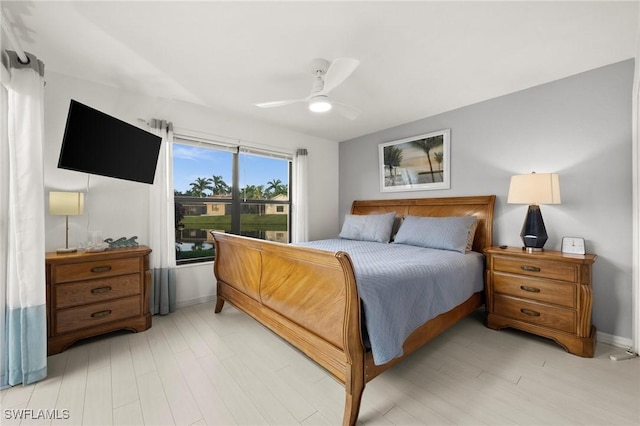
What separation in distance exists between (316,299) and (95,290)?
205 centimetres

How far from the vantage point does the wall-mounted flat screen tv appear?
2133 mm

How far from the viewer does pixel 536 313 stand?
2.40 m

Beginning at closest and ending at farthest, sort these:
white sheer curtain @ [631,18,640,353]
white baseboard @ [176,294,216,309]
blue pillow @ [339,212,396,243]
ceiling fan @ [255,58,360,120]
A: ceiling fan @ [255,58,360,120], white sheer curtain @ [631,18,640,353], white baseboard @ [176,294,216,309], blue pillow @ [339,212,396,243]

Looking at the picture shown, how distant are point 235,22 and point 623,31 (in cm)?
275

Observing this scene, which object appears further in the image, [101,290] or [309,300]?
[101,290]

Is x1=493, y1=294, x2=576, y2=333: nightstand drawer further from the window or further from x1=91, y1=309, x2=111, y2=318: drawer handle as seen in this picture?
x1=91, y1=309, x2=111, y2=318: drawer handle

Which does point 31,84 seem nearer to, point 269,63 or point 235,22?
point 235,22

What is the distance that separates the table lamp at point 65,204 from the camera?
92.0 inches

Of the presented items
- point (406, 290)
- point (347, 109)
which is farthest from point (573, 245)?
point (347, 109)

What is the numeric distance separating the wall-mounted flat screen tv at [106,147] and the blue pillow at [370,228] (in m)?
2.55

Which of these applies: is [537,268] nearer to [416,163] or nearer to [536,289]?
[536,289]

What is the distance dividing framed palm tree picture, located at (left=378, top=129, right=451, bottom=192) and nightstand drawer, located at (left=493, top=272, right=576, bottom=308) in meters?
1.35

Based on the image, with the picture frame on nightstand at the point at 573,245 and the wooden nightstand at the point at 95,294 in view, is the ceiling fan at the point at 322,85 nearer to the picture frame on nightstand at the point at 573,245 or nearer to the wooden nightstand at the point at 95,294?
the wooden nightstand at the point at 95,294

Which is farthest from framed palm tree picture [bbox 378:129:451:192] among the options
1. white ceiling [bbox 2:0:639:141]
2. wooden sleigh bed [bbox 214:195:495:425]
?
white ceiling [bbox 2:0:639:141]
